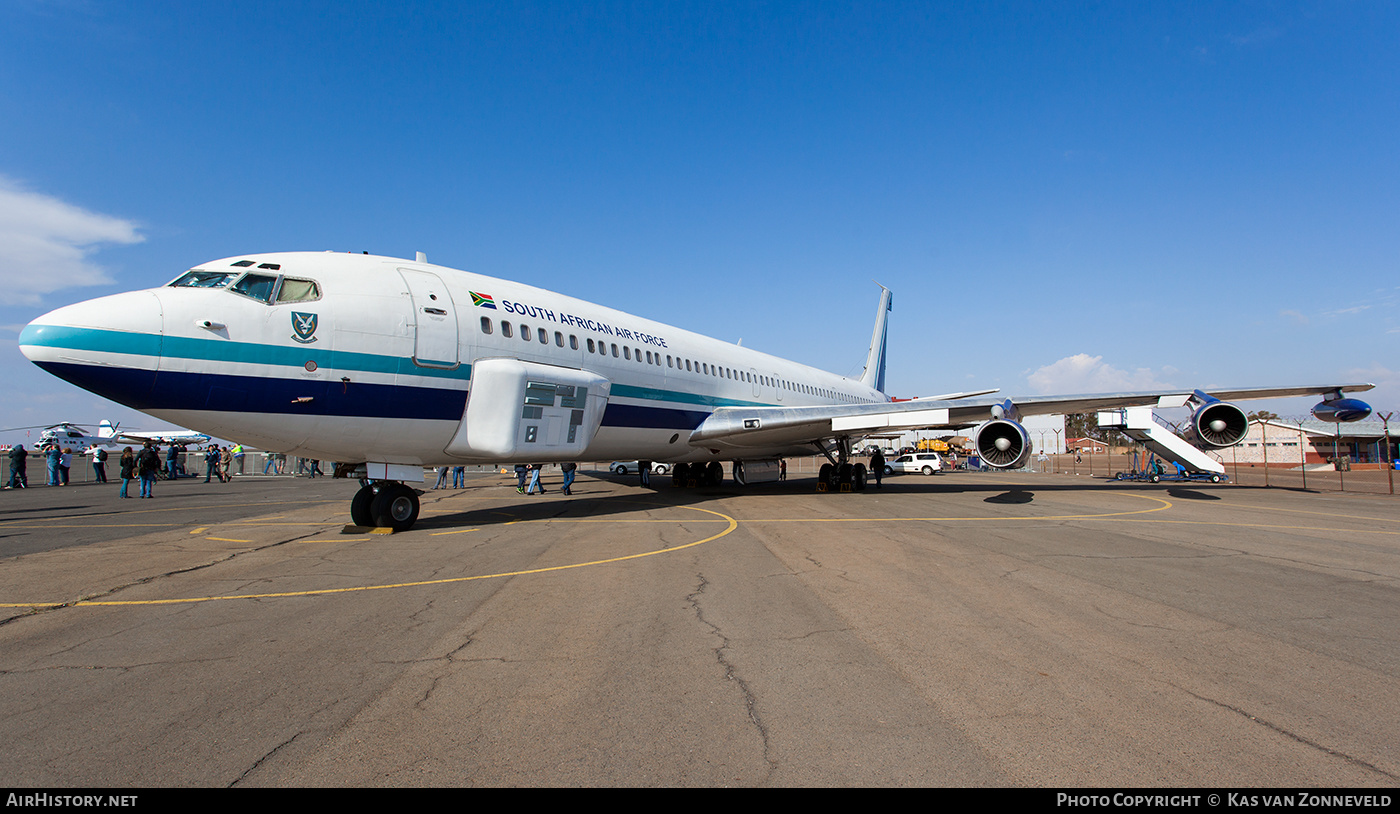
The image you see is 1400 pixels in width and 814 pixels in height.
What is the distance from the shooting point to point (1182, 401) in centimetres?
1705

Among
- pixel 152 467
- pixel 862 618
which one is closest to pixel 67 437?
pixel 152 467

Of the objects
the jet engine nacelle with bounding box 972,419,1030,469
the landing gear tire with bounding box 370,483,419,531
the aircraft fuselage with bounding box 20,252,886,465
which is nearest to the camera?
the aircraft fuselage with bounding box 20,252,886,465

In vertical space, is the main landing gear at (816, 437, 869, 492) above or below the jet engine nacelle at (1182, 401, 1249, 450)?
below

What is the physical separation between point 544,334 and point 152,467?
17.4m

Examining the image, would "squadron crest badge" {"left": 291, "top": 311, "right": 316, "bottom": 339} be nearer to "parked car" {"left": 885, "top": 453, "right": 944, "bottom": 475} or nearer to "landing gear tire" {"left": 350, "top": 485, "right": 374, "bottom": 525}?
"landing gear tire" {"left": 350, "top": 485, "right": 374, "bottom": 525}

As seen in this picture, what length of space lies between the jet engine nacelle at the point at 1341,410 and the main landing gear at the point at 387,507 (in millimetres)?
22835

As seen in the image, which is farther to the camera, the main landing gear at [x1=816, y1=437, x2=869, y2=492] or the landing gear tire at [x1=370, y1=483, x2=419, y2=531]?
the main landing gear at [x1=816, y1=437, x2=869, y2=492]

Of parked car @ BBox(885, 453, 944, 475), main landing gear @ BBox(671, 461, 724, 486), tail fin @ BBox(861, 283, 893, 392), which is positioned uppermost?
tail fin @ BBox(861, 283, 893, 392)

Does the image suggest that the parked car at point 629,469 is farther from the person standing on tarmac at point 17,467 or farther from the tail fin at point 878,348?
the person standing on tarmac at point 17,467

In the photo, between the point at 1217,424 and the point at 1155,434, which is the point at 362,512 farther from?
the point at 1155,434

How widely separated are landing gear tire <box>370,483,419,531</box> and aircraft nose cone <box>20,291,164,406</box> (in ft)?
11.7

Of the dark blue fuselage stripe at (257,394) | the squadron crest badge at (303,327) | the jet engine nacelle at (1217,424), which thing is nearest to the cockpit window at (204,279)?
the squadron crest badge at (303,327)

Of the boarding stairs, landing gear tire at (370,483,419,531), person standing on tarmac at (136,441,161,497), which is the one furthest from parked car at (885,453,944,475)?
person standing on tarmac at (136,441,161,497)

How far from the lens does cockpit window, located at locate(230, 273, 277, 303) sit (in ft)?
30.2
